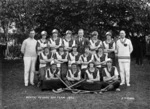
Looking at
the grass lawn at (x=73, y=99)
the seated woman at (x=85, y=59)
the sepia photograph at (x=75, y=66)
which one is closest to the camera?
the grass lawn at (x=73, y=99)

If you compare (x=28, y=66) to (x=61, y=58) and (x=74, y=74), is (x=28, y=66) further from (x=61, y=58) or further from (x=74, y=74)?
(x=74, y=74)

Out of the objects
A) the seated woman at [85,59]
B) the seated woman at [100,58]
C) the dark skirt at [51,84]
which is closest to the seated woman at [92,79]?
the seated woman at [85,59]

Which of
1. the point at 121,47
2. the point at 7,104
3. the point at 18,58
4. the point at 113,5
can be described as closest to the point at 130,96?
the point at 121,47

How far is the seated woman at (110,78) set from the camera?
320 inches

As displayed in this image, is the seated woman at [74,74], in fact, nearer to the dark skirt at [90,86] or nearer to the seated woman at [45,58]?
the dark skirt at [90,86]

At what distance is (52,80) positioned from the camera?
8.16m

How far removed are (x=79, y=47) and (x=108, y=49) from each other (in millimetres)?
961

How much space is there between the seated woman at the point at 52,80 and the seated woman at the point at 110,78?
1332 mm

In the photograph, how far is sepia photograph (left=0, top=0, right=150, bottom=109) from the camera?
23.1ft

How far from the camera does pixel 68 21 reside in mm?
13508

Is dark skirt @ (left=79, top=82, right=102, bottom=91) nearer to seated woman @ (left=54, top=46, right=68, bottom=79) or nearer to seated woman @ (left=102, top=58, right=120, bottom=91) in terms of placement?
seated woman @ (left=102, top=58, right=120, bottom=91)

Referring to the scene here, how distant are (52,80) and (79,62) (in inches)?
41.1

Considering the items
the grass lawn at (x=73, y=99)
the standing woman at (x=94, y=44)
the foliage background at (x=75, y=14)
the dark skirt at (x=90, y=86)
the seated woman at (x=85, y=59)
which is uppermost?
the foliage background at (x=75, y=14)

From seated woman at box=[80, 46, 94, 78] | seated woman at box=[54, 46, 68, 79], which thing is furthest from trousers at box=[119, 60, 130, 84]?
seated woman at box=[54, 46, 68, 79]
